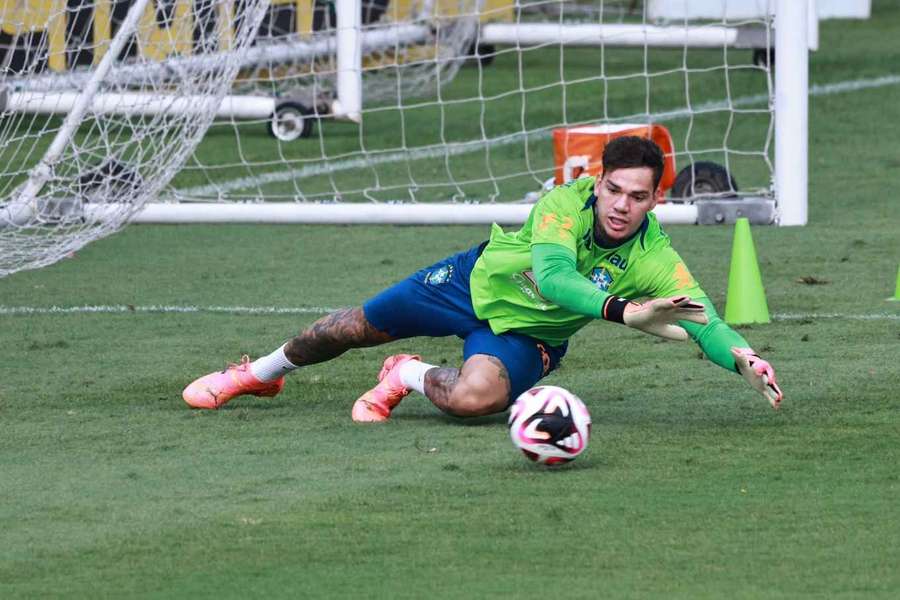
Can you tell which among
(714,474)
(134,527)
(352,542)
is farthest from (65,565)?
(714,474)

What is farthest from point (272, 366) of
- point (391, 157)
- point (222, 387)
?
point (391, 157)

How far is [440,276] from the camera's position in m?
5.66

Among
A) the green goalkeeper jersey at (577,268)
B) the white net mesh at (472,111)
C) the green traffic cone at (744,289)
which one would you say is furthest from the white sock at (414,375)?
the white net mesh at (472,111)

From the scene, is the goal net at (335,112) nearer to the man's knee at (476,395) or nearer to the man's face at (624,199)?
the man's knee at (476,395)

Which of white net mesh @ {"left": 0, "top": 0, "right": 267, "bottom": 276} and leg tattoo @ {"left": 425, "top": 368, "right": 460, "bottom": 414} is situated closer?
leg tattoo @ {"left": 425, "top": 368, "right": 460, "bottom": 414}

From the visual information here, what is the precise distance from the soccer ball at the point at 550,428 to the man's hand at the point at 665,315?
11.4 inches

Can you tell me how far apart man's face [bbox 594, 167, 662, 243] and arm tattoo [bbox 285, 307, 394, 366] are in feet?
2.96

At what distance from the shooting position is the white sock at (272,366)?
5.79m

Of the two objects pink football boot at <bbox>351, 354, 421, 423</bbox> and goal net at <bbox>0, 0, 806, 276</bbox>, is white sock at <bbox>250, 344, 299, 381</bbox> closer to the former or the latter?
pink football boot at <bbox>351, 354, 421, 423</bbox>

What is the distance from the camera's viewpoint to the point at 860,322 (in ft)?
22.7

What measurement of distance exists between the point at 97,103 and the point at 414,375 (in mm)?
3208

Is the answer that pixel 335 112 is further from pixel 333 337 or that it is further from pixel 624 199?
pixel 624 199

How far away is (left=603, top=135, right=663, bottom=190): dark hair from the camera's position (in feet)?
16.8

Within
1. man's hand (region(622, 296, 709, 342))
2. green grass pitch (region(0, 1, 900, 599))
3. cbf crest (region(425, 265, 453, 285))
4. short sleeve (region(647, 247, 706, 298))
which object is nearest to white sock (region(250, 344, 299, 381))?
green grass pitch (region(0, 1, 900, 599))
